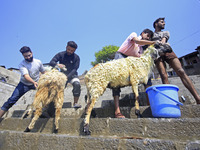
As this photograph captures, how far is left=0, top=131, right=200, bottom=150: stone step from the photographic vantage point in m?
1.48

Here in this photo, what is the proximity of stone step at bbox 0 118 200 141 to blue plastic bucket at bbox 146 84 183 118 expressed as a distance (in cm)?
22

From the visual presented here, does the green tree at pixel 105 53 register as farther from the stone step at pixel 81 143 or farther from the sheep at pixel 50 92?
the stone step at pixel 81 143

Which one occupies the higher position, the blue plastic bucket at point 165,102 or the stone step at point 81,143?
the blue plastic bucket at point 165,102

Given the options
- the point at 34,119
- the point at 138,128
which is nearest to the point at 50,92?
the point at 34,119

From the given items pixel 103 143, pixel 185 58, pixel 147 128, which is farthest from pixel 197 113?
pixel 185 58

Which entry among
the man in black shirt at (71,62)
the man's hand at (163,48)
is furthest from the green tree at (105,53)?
the man's hand at (163,48)

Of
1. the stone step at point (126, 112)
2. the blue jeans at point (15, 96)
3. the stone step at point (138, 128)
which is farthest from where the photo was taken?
the blue jeans at point (15, 96)

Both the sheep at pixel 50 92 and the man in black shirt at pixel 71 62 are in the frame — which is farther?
the man in black shirt at pixel 71 62

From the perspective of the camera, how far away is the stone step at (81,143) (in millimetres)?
1481

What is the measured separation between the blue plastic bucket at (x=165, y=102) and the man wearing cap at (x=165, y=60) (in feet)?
3.07

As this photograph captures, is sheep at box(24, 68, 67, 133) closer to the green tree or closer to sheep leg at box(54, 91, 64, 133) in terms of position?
sheep leg at box(54, 91, 64, 133)

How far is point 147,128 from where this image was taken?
2043mm

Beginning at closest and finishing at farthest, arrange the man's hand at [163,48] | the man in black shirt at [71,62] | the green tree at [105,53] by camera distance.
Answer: the man's hand at [163,48] < the man in black shirt at [71,62] < the green tree at [105,53]

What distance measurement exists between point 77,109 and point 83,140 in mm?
1552
